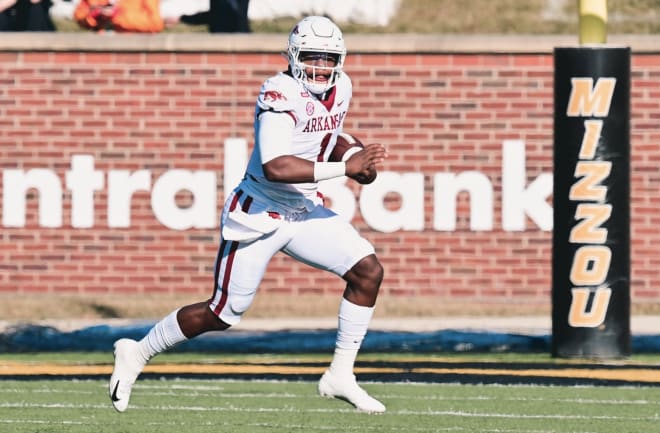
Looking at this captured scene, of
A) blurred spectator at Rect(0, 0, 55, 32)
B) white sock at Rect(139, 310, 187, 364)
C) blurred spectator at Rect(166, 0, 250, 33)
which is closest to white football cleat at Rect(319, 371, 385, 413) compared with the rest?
white sock at Rect(139, 310, 187, 364)

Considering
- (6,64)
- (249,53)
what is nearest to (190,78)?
(249,53)

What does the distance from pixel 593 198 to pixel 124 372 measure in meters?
4.38

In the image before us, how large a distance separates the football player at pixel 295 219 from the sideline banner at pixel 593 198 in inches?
141

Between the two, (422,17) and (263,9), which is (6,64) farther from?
(422,17)

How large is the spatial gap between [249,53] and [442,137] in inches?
70.9

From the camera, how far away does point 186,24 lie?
1988cm

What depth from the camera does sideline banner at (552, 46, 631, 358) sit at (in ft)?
40.4

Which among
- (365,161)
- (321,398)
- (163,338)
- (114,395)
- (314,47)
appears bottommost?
(321,398)

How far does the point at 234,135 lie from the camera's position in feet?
51.3

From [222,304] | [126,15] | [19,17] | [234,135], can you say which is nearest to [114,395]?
[222,304]

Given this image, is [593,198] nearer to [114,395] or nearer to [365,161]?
[365,161]

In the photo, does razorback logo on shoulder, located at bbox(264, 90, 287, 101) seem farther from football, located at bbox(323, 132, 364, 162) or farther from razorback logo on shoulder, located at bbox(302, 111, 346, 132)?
football, located at bbox(323, 132, 364, 162)

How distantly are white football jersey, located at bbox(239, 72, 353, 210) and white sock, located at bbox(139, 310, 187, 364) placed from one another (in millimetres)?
762

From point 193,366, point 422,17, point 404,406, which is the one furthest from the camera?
point 422,17
